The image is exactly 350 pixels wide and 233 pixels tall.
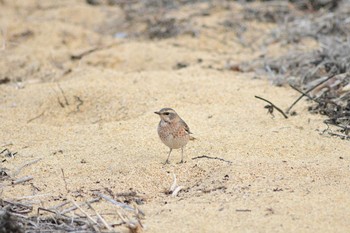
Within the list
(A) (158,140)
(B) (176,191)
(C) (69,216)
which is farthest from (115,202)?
(A) (158,140)

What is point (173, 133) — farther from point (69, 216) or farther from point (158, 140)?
point (69, 216)

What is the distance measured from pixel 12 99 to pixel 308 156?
12.5 feet

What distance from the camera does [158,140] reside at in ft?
20.7

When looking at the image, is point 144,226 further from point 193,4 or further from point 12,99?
point 193,4

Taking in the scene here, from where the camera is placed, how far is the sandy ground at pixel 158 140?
180 inches

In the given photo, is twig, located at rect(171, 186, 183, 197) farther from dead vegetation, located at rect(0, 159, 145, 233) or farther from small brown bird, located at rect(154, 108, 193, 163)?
small brown bird, located at rect(154, 108, 193, 163)

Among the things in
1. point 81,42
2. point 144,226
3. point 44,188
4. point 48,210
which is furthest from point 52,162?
point 81,42

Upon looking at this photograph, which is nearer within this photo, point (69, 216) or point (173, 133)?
point (69, 216)

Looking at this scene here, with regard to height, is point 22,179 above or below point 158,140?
above

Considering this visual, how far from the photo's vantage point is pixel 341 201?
180 inches

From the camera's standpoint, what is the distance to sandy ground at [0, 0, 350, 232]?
458 cm

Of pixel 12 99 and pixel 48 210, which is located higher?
pixel 48 210

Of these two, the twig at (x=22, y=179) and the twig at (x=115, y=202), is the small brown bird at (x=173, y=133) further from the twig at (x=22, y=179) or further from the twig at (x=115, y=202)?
the twig at (x=22, y=179)

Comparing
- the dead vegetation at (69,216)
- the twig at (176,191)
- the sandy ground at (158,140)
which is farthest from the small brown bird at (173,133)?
the dead vegetation at (69,216)
